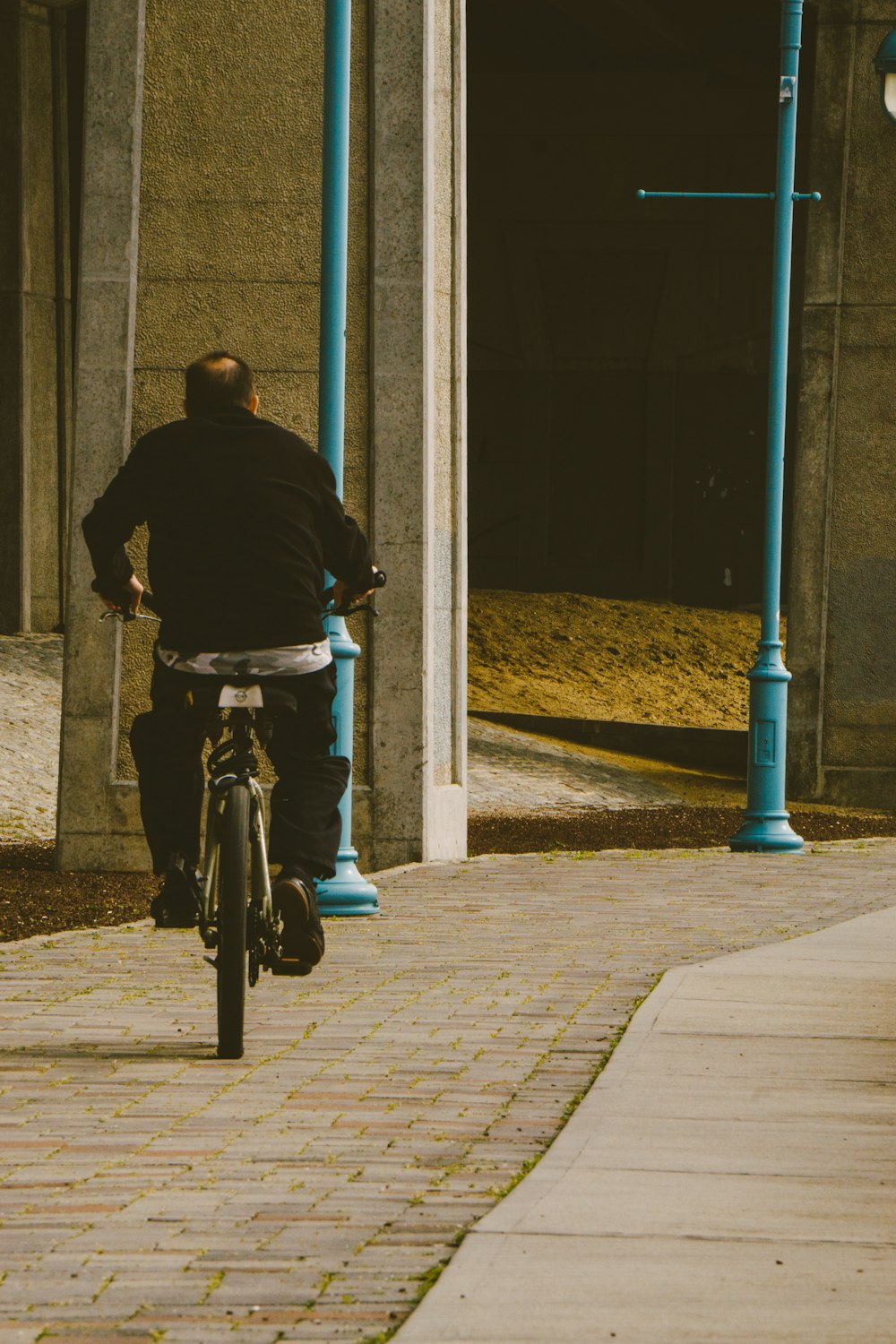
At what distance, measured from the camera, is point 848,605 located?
19.7 metres

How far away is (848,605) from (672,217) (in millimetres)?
16358

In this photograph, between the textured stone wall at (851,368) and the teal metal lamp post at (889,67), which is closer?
the teal metal lamp post at (889,67)

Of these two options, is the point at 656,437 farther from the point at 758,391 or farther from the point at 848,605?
the point at 848,605

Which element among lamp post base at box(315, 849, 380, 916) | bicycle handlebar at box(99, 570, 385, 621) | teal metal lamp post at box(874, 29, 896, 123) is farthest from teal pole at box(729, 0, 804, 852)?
bicycle handlebar at box(99, 570, 385, 621)

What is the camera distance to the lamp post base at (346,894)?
9.57 m

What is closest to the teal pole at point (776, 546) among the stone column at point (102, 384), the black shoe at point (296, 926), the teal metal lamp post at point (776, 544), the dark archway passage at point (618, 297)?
the teal metal lamp post at point (776, 544)

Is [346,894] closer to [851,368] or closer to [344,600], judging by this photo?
[344,600]

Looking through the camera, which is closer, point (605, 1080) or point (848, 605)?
point (605, 1080)

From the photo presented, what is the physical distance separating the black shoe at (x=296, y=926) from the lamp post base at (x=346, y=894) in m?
3.36

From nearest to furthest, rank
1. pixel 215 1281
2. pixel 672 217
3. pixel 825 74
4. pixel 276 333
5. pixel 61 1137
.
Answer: pixel 215 1281
pixel 61 1137
pixel 276 333
pixel 825 74
pixel 672 217

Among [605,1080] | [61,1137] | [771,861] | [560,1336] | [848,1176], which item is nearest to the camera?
[560,1336]

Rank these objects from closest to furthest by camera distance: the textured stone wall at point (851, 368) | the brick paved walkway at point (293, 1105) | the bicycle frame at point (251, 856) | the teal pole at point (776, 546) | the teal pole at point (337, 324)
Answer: the brick paved walkway at point (293, 1105) < the bicycle frame at point (251, 856) < the teal pole at point (337, 324) < the teal pole at point (776, 546) < the textured stone wall at point (851, 368)

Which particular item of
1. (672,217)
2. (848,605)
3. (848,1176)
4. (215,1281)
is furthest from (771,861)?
(672,217)

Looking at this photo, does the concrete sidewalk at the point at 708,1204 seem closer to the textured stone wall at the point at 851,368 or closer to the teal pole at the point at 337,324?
the teal pole at the point at 337,324
